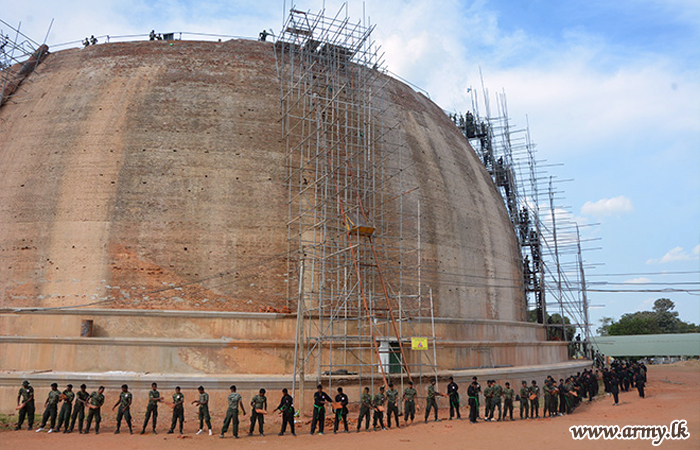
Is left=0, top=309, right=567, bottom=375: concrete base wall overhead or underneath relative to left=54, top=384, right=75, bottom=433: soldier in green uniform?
overhead

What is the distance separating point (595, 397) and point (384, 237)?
346 inches

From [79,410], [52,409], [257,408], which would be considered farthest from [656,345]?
[52,409]

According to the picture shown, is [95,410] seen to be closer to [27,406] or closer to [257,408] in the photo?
[27,406]

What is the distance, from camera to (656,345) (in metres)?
38.2

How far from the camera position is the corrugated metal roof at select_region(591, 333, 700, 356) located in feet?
123

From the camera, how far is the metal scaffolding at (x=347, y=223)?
14.1 meters

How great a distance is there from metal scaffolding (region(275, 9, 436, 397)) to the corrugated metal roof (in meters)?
26.1

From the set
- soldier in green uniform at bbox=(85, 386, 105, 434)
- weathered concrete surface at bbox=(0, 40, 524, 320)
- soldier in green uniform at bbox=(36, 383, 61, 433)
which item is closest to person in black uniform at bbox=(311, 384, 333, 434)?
soldier in green uniform at bbox=(85, 386, 105, 434)

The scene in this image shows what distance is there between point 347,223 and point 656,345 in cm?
3204

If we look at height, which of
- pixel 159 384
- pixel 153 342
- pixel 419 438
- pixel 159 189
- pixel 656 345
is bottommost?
pixel 419 438

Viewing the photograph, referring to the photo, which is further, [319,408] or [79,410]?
[79,410]

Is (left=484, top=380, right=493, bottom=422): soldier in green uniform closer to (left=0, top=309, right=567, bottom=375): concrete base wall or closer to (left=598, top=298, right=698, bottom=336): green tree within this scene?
(left=0, top=309, right=567, bottom=375): concrete base wall

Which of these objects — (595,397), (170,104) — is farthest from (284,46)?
(595,397)

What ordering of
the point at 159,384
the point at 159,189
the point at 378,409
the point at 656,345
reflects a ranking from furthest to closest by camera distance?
the point at 656,345 < the point at 159,189 < the point at 159,384 < the point at 378,409
